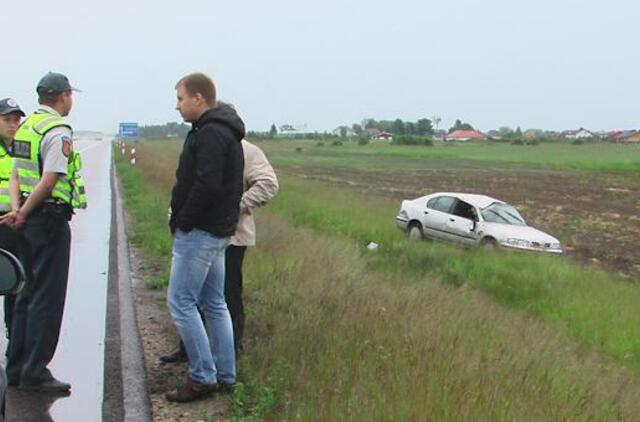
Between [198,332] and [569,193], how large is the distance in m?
37.3

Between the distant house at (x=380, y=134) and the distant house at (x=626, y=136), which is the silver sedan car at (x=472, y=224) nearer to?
the distant house at (x=626, y=136)

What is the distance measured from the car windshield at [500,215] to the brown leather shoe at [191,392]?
1294cm

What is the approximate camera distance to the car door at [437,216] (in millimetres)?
17859

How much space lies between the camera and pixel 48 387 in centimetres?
515

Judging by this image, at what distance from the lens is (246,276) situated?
27.1 feet

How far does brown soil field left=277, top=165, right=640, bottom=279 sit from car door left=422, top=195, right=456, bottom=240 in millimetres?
2467

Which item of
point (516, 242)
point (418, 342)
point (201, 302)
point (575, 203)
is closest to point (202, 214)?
point (201, 302)

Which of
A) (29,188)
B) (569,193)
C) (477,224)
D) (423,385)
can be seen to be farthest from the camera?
(569,193)

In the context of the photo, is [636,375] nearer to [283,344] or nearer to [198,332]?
[283,344]

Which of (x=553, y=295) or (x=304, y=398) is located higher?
(x=304, y=398)

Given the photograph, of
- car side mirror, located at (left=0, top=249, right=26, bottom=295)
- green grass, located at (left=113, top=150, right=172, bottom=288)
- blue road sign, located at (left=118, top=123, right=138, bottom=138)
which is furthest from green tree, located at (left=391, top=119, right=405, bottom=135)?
car side mirror, located at (left=0, top=249, right=26, bottom=295)

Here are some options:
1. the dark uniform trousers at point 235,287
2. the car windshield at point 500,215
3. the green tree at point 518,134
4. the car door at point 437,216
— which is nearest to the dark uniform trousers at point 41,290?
the dark uniform trousers at point 235,287

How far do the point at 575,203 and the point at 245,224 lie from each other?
99.9 feet

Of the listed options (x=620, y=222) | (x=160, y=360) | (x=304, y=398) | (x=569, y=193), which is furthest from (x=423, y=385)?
(x=569, y=193)
